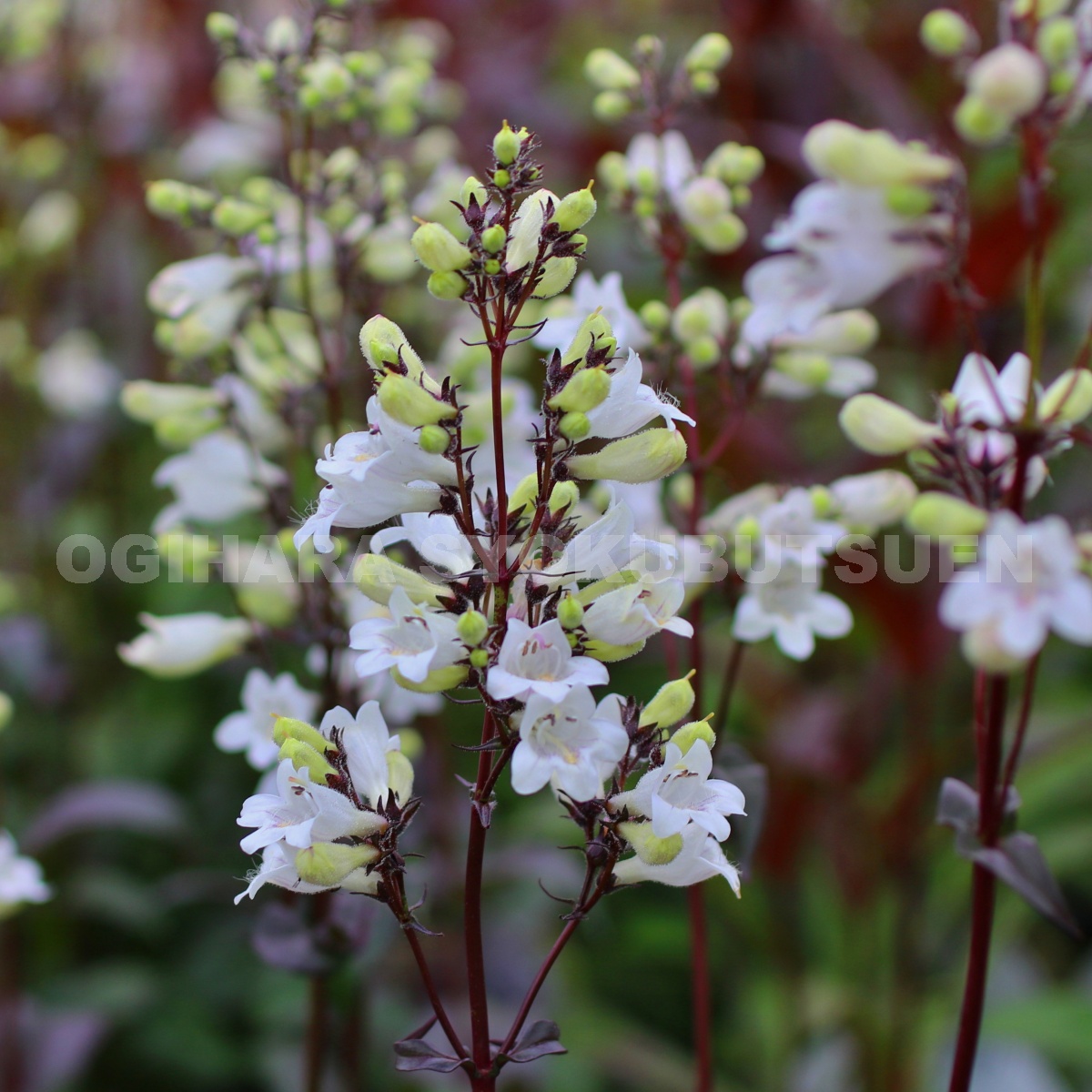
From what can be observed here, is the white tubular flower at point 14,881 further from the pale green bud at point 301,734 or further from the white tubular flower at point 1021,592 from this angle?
the white tubular flower at point 1021,592

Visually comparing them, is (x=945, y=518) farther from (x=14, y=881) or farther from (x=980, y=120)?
(x=14, y=881)

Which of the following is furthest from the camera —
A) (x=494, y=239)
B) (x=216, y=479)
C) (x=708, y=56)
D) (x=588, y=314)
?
(x=216, y=479)

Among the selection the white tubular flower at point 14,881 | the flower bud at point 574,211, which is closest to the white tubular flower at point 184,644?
the white tubular flower at point 14,881

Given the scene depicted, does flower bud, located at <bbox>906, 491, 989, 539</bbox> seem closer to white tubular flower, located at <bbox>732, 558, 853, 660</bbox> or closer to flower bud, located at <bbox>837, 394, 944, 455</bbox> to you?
flower bud, located at <bbox>837, 394, 944, 455</bbox>

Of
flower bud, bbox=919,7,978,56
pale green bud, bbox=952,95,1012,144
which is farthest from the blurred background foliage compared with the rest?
pale green bud, bbox=952,95,1012,144

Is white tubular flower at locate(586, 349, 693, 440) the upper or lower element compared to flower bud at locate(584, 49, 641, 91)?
lower

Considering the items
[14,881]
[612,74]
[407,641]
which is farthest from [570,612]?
[14,881]
